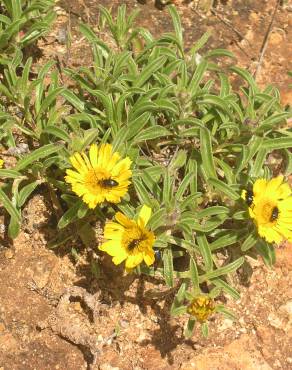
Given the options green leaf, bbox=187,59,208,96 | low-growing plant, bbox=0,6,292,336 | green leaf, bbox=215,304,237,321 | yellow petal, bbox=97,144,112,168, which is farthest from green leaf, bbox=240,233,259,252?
green leaf, bbox=187,59,208,96

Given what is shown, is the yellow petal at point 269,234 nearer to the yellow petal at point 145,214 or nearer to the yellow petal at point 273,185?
the yellow petal at point 273,185

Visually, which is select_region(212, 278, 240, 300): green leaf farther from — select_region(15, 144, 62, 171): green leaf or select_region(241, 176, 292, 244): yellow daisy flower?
select_region(15, 144, 62, 171): green leaf

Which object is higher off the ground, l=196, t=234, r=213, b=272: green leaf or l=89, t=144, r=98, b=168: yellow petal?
l=89, t=144, r=98, b=168: yellow petal

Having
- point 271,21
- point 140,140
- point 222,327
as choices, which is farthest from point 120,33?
point 222,327

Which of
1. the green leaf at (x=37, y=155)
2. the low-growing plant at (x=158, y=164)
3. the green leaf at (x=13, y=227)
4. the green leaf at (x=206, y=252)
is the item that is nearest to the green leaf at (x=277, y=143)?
the low-growing plant at (x=158, y=164)

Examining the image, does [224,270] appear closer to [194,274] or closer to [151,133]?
[194,274]

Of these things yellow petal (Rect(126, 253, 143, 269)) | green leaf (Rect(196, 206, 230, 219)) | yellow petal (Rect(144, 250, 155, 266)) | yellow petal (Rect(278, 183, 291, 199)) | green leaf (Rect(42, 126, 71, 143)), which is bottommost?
yellow petal (Rect(126, 253, 143, 269))

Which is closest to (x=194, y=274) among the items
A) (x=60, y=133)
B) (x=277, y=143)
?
(x=277, y=143)
